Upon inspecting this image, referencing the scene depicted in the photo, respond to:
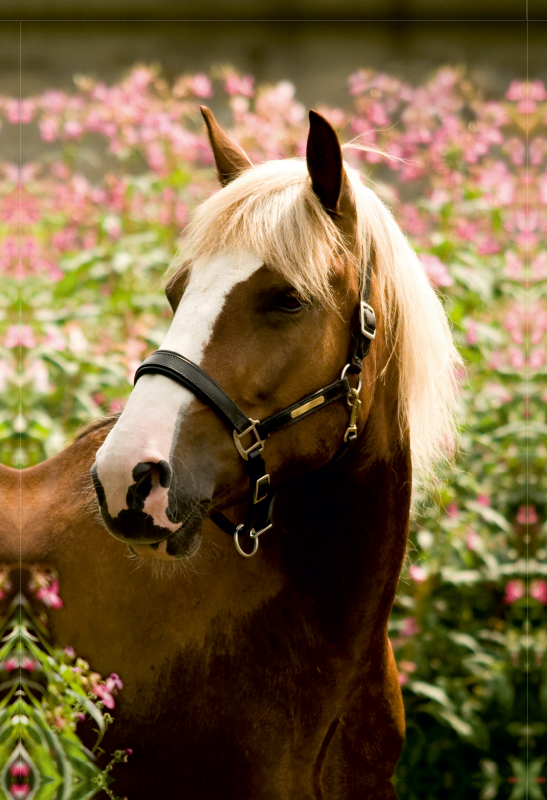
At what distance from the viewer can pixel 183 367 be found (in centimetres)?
117

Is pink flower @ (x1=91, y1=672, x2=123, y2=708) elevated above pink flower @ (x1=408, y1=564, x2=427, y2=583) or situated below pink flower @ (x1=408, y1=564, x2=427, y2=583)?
below

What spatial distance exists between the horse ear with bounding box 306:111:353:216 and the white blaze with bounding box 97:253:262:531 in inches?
7.2

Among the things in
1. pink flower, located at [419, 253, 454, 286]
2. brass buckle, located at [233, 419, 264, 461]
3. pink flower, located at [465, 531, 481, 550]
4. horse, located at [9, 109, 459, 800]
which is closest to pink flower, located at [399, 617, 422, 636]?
pink flower, located at [465, 531, 481, 550]

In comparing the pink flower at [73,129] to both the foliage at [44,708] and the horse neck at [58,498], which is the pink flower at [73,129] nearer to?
the horse neck at [58,498]

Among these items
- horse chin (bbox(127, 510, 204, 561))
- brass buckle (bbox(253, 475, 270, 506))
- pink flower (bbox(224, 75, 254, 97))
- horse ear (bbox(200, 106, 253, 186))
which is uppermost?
pink flower (bbox(224, 75, 254, 97))

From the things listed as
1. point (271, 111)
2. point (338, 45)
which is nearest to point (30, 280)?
point (271, 111)

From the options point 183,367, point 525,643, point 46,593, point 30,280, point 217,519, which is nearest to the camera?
point 183,367

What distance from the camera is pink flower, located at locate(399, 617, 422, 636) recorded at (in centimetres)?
257

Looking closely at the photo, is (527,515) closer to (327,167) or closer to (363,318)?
(363,318)

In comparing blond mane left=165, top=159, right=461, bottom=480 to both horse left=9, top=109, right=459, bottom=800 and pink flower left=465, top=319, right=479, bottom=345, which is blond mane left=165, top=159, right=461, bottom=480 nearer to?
horse left=9, top=109, right=459, bottom=800

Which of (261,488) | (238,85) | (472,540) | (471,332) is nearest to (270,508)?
(261,488)

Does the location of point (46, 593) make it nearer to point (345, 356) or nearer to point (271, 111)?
point (345, 356)

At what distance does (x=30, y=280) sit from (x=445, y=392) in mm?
2248

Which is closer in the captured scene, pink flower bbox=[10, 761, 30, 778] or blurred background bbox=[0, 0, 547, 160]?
pink flower bbox=[10, 761, 30, 778]
